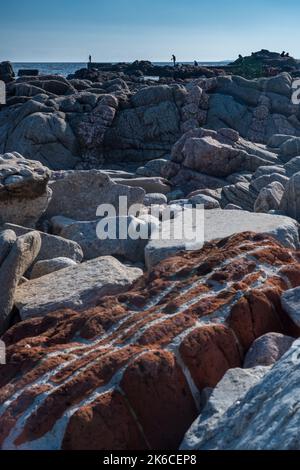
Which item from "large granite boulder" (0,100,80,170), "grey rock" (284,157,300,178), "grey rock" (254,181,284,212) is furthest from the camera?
"large granite boulder" (0,100,80,170)

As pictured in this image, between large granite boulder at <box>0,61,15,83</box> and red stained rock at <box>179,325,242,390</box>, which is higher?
large granite boulder at <box>0,61,15,83</box>

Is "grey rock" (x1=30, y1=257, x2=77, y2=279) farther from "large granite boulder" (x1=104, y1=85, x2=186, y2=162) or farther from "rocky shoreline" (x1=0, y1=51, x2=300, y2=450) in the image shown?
"large granite boulder" (x1=104, y1=85, x2=186, y2=162)

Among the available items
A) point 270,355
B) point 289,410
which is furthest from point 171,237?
point 289,410

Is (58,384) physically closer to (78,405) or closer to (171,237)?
(78,405)

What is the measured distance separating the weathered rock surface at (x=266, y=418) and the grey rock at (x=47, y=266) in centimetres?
394

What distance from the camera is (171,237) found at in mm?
7227

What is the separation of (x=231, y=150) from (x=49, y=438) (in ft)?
45.1

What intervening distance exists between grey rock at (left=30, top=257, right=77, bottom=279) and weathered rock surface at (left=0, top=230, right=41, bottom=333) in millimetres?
517

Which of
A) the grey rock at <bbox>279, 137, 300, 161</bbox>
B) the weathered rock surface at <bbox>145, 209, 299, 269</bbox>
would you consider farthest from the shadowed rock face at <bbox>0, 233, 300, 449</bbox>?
the grey rock at <bbox>279, 137, 300, 161</bbox>

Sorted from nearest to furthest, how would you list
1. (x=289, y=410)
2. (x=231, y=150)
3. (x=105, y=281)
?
(x=289, y=410) < (x=105, y=281) < (x=231, y=150)

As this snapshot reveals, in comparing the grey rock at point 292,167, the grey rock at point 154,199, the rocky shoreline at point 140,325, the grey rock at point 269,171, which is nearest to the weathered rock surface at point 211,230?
the rocky shoreline at point 140,325

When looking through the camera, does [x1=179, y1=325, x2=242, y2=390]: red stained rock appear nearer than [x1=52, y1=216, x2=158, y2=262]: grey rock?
Yes

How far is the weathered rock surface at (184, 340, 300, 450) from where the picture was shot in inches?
103

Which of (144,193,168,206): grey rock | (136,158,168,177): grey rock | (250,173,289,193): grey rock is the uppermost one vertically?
(250,173,289,193): grey rock
